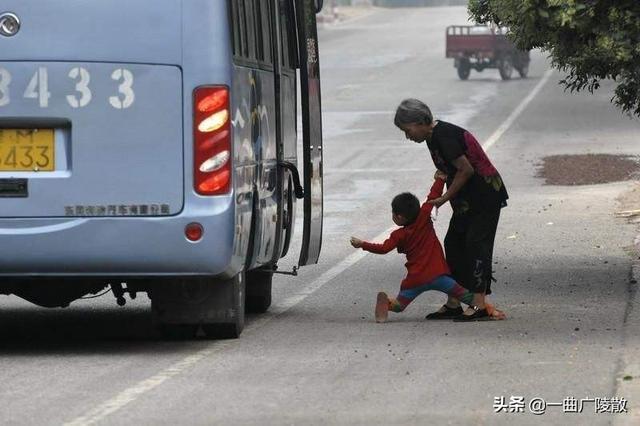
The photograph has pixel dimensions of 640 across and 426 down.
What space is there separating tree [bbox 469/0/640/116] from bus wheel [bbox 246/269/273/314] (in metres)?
2.54

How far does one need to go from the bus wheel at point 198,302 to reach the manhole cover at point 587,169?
14458 mm

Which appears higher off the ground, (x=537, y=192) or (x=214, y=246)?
(x=214, y=246)

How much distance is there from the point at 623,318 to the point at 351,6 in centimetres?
Answer: 8315

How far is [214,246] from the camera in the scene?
9.70 metres

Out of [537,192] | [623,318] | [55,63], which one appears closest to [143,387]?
[55,63]

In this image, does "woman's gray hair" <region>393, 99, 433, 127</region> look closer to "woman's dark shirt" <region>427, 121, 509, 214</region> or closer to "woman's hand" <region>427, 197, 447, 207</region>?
"woman's dark shirt" <region>427, 121, 509, 214</region>

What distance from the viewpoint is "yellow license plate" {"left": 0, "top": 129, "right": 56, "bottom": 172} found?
964 cm

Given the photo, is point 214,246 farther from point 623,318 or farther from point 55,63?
point 623,318

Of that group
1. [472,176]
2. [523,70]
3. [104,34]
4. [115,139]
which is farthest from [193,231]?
[523,70]

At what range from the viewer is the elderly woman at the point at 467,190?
11477mm

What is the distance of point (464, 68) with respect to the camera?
50281 millimetres

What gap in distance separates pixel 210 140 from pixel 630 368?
8.67 feet

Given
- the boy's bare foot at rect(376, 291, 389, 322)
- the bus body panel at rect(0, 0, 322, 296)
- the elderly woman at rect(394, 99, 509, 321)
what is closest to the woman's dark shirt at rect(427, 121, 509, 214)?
the elderly woman at rect(394, 99, 509, 321)

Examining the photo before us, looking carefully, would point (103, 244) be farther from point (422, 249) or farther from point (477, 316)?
point (477, 316)
